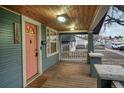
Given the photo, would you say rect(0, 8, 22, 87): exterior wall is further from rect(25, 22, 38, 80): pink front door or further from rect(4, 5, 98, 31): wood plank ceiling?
rect(25, 22, 38, 80): pink front door

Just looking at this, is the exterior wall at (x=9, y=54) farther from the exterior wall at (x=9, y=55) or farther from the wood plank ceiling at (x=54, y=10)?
the wood plank ceiling at (x=54, y=10)

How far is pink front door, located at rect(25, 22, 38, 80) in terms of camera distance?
541 centimetres

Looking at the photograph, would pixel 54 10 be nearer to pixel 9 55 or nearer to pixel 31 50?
pixel 9 55

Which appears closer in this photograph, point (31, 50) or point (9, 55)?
point (9, 55)

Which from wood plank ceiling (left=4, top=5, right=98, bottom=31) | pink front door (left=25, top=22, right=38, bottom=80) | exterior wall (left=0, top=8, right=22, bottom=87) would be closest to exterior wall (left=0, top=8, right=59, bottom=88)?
exterior wall (left=0, top=8, right=22, bottom=87)

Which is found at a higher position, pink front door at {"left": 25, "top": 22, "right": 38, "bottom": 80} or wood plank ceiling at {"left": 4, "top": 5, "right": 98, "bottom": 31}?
wood plank ceiling at {"left": 4, "top": 5, "right": 98, "bottom": 31}

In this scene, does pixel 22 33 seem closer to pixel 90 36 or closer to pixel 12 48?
pixel 12 48

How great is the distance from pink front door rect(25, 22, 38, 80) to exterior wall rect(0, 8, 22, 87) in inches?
37.2

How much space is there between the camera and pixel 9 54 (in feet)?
12.7

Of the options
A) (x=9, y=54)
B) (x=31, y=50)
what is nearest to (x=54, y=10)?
(x=9, y=54)

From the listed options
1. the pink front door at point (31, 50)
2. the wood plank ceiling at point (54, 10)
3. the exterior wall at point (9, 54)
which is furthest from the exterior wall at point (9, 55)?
the pink front door at point (31, 50)

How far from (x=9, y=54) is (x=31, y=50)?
1893 mm

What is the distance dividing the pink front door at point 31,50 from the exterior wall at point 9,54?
0.94m
